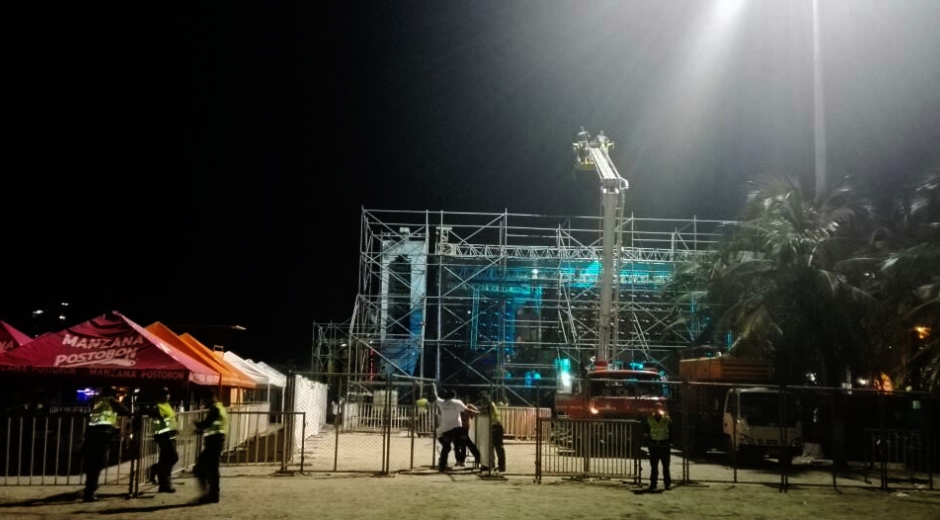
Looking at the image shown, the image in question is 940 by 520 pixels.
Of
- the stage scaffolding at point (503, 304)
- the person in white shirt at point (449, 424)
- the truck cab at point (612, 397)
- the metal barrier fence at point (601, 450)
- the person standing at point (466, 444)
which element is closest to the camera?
the metal barrier fence at point (601, 450)

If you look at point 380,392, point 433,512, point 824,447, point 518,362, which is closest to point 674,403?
point 824,447

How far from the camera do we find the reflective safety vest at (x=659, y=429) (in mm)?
14766

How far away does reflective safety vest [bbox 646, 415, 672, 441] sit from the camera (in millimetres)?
14766

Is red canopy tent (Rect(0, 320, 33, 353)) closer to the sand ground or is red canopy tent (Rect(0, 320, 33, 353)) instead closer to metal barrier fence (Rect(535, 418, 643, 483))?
the sand ground

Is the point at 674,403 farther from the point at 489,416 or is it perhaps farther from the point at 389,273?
the point at 389,273

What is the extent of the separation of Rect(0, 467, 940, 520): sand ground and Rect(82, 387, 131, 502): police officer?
320mm

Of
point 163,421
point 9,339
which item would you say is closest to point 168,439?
point 163,421

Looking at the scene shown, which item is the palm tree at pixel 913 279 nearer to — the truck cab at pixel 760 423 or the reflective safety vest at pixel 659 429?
the truck cab at pixel 760 423

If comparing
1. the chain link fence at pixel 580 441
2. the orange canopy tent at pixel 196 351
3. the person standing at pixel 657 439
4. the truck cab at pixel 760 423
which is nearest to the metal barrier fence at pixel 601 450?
the chain link fence at pixel 580 441

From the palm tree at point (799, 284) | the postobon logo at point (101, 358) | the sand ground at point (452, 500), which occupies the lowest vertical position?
the sand ground at point (452, 500)

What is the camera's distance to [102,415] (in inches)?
488

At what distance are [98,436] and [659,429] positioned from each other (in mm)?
8626

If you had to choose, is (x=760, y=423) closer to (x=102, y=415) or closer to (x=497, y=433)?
(x=497, y=433)

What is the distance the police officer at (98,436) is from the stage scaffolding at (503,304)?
25.0 m
